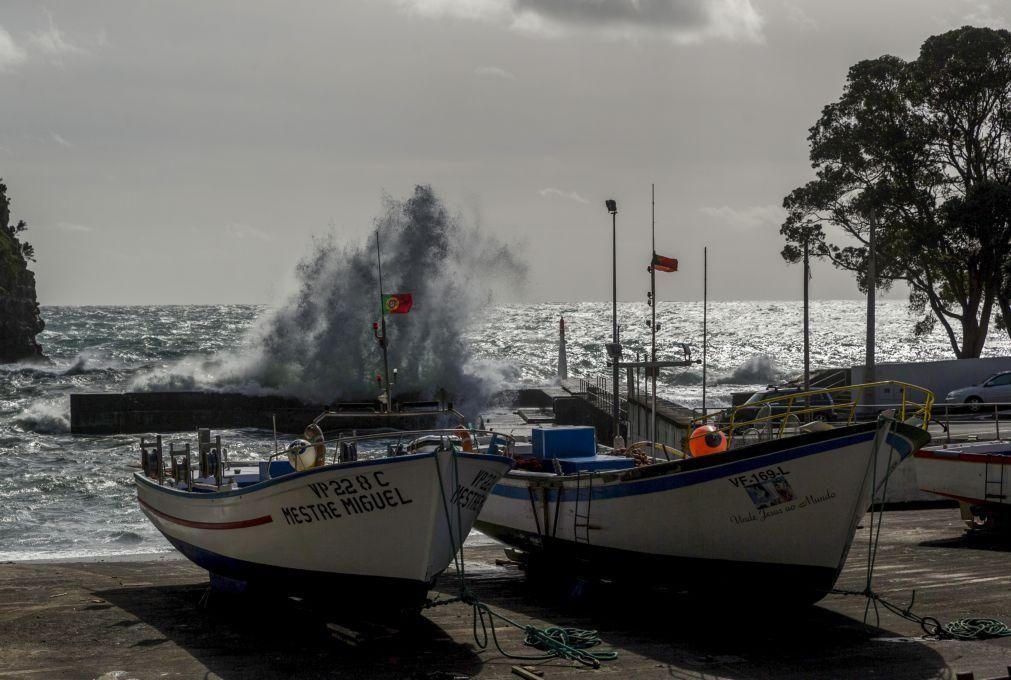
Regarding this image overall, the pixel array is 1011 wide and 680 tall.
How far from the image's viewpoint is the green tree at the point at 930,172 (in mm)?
42344

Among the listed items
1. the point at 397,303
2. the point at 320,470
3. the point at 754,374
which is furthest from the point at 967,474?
the point at 754,374

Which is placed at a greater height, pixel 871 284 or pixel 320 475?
pixel 871 284

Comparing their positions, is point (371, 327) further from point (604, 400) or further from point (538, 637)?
point (538, 637)

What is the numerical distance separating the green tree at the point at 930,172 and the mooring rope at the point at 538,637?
33.2 metres

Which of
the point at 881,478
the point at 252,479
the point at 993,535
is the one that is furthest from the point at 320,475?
the point at 993,535

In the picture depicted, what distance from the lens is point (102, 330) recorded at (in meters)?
142

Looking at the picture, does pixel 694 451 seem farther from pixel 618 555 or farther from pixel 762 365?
pixel 762 365

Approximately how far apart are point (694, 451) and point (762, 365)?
7149cm

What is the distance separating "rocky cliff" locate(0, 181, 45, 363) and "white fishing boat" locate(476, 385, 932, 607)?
82387mm

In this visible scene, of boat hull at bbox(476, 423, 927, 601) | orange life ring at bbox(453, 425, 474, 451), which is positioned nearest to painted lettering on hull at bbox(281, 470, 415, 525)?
orange life ring at bbox(453, 425, 474, 451)

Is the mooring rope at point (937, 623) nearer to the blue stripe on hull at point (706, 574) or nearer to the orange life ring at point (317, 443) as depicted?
the blue stripe on hull at point (706, 574)

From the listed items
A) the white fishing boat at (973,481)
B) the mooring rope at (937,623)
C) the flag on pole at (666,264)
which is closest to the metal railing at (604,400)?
the flag on pole at (666,264)

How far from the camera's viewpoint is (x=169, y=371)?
203 feet

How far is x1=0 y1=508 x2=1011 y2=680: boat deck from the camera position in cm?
1102
